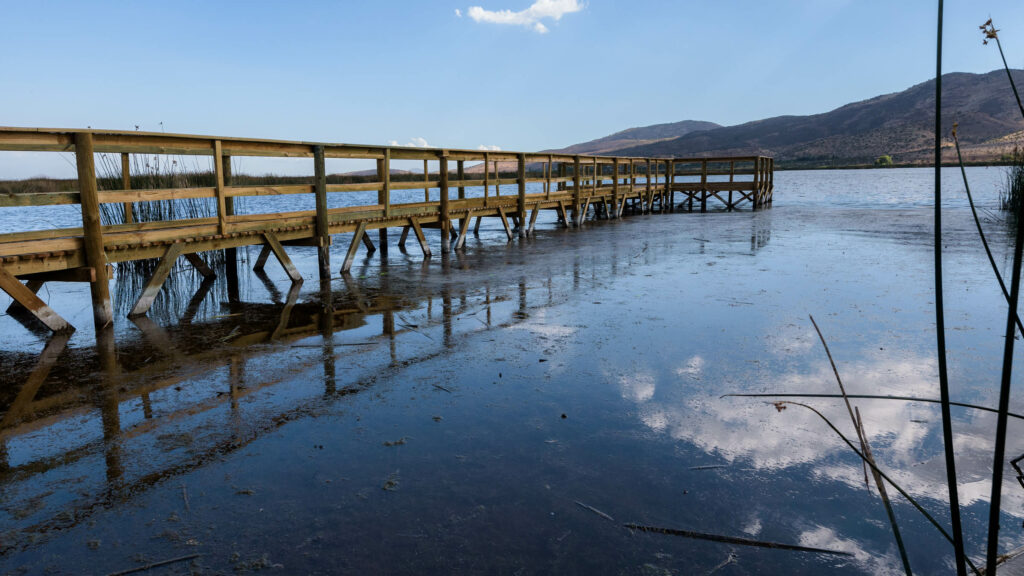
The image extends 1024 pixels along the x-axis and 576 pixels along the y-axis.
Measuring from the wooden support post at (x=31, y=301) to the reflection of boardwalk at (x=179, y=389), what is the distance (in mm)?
260

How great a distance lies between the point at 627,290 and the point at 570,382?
A: 12.5 ft

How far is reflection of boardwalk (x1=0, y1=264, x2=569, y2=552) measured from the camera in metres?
3.21

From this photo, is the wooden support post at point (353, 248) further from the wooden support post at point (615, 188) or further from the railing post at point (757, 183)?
the railing post at point (757, 183)

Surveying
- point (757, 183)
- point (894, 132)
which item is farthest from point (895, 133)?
point (757, 183)

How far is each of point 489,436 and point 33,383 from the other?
3.51 metres

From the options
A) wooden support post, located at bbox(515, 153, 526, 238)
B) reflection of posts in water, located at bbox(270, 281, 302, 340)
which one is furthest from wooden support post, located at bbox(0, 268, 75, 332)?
wooden support post, located at bbox(515, 153, 526, 238)

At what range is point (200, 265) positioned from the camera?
393 inches

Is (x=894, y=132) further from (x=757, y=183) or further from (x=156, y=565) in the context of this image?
(x=156, y=565)

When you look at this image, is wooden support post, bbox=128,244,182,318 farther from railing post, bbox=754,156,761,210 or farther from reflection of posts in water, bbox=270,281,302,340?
railing post, bbox=754,156,761,210

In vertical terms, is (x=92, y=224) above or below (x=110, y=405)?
above

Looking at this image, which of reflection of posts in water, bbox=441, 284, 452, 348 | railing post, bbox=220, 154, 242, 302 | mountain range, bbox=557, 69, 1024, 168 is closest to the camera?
reflection of posts in water, bbox=441, 284, 452, 348

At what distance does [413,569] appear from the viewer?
8.09 feet

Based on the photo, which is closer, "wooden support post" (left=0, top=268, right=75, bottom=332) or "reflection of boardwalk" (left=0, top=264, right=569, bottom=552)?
"reflection of boardwalk" (left=0, top=264, right=569, bottom=552)

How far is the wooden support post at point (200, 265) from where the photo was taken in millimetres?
9788
